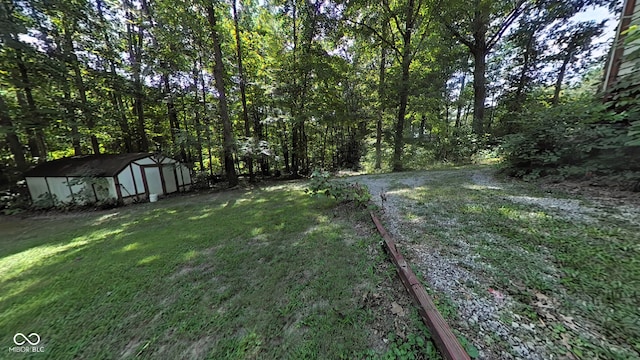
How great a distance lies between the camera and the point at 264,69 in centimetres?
1145

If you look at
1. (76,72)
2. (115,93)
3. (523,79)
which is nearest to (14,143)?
(76,72)

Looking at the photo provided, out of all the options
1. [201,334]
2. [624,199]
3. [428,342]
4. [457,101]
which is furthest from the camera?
[457,101]

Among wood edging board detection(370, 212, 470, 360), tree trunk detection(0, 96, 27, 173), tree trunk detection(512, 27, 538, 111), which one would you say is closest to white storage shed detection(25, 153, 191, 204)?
tree trunk detection(0, 96, 27, 173)

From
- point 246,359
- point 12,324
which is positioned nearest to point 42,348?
point 12,324

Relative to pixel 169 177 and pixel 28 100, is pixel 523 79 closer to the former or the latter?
pixel 169 177

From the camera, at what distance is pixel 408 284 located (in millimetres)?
1904

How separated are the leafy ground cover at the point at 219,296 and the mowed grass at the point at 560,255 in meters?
0.92

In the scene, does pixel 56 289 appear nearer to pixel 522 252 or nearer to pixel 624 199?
pixel 522 252

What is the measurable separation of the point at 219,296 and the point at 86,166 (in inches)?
439

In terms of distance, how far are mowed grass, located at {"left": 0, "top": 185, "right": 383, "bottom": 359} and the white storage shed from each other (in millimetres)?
4780

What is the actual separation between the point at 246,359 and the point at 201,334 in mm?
526

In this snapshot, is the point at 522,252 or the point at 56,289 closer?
the point at 522,252

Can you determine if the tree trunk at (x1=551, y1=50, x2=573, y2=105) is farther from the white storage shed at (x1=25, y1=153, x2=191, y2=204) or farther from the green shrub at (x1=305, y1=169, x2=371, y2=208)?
the white storage shed at (x1=25, y1=153, x2=191, y2=204)

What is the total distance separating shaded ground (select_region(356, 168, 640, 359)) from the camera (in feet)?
4.37
